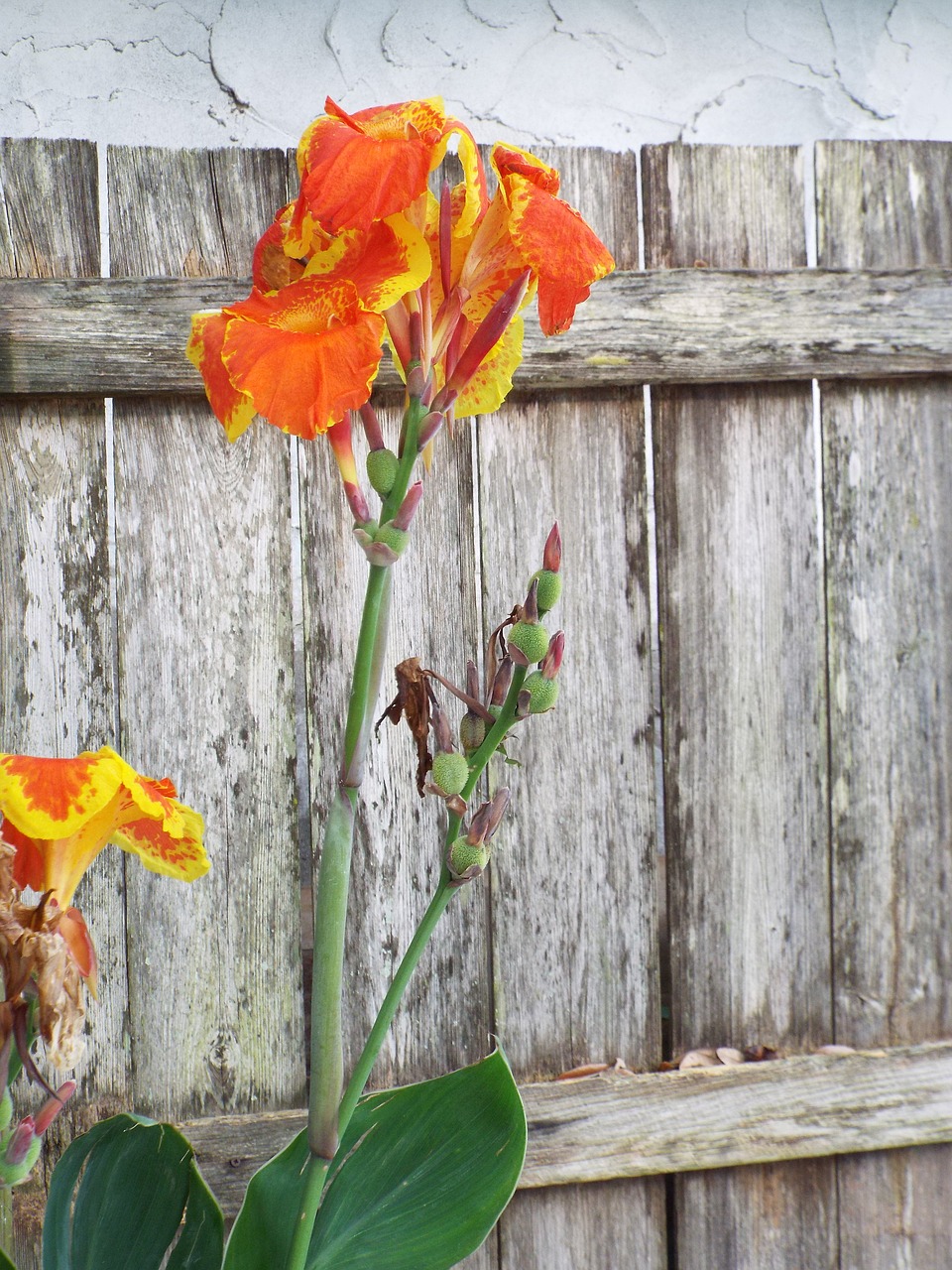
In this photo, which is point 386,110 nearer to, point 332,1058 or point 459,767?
point 459,767

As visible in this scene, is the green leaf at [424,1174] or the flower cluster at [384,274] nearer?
the flower cluster at [384,274]

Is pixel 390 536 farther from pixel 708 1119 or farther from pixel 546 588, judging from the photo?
pixel 708 1119

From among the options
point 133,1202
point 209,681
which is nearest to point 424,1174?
point 133,1202

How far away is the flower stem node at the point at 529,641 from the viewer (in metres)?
0.58

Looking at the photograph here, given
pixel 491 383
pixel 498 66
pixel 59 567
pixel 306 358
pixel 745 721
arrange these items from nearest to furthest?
1. pixel 306 358
2. pixel 491 383
3. pixel 59 567
4. pixel 745 721
5. pixel 498 66

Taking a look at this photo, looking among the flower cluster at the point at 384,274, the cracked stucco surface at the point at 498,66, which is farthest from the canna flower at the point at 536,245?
the cracked stucco surface at the point at 498,66

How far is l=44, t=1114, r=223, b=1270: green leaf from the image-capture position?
73 centimetres

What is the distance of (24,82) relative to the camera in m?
1.27

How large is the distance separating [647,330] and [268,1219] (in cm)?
96

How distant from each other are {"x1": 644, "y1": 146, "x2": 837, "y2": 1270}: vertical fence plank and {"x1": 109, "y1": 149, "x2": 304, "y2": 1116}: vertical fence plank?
470 mm

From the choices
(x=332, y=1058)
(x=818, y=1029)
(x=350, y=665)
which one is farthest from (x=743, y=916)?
(x=332, y=1058)

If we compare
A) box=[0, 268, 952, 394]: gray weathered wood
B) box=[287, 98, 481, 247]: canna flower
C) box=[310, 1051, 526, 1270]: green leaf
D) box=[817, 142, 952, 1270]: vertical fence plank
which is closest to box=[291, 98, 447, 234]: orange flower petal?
box=[287, 98, 481, 247]: canna flower

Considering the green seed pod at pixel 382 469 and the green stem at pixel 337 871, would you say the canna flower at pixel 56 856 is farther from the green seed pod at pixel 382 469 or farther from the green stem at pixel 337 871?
the green seed pod at pixel 382 469

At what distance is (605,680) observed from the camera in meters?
1.14
